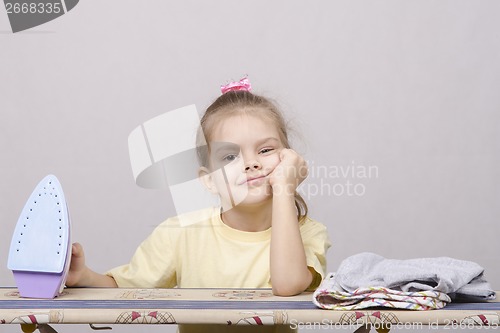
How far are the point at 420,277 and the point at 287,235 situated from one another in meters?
0.26

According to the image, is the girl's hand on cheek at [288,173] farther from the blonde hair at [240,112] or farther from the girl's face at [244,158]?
the blonde hair at [240,112]

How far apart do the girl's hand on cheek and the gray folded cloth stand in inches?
8.1

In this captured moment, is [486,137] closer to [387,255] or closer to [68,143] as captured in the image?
[387,255]

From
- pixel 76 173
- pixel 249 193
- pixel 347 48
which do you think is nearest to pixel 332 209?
pixel 347 48

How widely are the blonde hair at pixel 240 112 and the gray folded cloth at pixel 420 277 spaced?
39 centimetres

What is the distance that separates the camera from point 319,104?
2482 millimetres

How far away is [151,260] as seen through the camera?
148 cm

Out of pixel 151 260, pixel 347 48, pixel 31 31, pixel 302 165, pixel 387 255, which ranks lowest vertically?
pixel 387 255

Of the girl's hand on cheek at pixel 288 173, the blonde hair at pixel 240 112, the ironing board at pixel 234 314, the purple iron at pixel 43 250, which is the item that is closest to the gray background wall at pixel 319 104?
the blonde hair at pixel 240 112

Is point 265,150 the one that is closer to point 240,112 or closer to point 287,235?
point 240,112

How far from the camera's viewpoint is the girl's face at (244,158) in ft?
4.66

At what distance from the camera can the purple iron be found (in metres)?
1.17

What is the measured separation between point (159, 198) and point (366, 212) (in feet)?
2.14

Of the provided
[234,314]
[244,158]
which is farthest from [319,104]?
[234,314]
